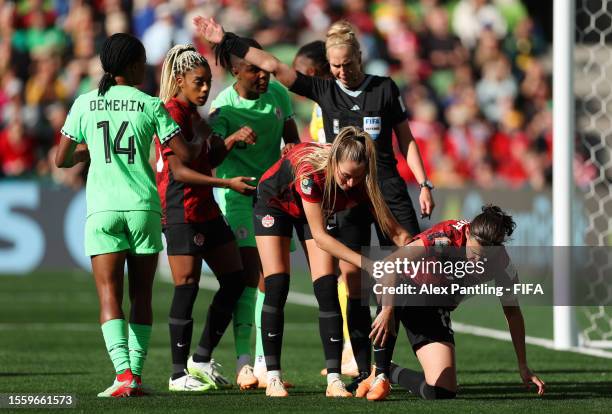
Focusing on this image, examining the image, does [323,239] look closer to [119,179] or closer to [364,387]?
[364,387]

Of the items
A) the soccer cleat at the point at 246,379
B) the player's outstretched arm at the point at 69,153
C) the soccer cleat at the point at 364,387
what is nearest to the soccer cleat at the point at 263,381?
the soccer cleat at the point at 246,379

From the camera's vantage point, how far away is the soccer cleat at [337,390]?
23.6ft

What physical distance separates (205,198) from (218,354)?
2538 mm

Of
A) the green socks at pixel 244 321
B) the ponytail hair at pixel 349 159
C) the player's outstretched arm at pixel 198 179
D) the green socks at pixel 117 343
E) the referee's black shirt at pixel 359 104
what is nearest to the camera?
the ponytail hair at pixel 349 159

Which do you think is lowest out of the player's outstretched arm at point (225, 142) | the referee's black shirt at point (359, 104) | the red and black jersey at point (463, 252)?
the red and black jersey at point (463, 252)

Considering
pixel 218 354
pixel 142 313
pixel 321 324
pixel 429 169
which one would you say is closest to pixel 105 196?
pixel 142 313

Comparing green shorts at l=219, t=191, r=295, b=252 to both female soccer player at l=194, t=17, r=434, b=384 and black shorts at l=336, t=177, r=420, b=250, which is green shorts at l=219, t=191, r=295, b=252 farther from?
black shorts at l=336, t=177, r=420, b=250

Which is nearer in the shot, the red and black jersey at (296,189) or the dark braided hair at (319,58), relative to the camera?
the red and black jersey at (296,189)

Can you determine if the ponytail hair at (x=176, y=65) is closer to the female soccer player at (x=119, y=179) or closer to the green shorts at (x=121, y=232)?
the female soccer player at (x=119, y=179)

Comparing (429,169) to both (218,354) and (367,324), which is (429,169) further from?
(367,324)

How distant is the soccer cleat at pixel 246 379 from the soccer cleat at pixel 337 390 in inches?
32.1

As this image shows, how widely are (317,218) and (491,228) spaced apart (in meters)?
0.92

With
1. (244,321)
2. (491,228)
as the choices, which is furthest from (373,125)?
(244,321)

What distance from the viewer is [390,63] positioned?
2147cm
